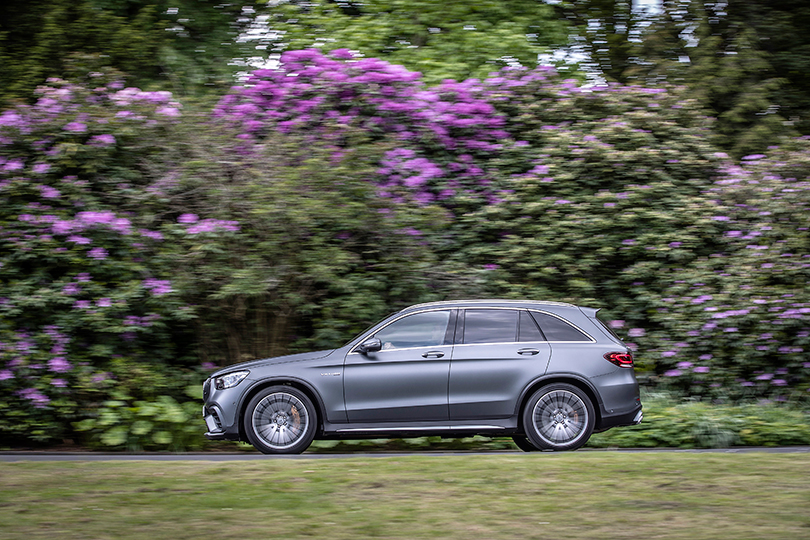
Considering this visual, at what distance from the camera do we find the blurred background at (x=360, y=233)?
10.7 meters

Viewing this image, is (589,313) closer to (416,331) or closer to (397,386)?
(416,331)

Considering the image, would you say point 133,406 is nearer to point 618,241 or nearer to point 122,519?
point 122,519

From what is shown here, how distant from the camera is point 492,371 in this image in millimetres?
9000

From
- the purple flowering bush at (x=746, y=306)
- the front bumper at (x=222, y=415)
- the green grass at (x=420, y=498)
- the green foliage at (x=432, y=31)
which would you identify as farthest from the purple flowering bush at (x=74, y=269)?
the purple flowering bush at (x=746, y=306)

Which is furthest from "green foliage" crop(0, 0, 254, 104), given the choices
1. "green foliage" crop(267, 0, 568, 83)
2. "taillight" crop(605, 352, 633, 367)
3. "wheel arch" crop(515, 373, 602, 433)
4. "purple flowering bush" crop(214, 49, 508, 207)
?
"taillight" crop(605, 352, 633, 367)

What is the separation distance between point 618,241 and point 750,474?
5669 millimetres

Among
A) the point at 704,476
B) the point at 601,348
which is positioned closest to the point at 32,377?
the point at 601,348

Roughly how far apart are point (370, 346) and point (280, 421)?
124 cm

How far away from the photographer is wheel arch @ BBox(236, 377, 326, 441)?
9.02m

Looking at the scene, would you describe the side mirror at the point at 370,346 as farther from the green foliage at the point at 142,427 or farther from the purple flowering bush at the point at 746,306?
the purple flowering bush at the point at 746,306

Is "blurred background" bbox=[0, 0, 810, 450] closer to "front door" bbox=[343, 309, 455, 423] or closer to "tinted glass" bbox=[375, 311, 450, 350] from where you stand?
"tinted glass" bbox=[375, 311, 450, 350]

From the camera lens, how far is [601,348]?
9109 mm

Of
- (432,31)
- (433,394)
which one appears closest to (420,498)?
(433,394)

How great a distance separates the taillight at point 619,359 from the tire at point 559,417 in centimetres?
47
